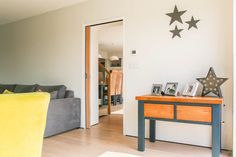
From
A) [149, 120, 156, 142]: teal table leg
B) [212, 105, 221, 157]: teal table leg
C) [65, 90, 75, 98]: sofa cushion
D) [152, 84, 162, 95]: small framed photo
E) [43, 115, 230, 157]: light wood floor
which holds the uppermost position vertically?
[152, 84, 162, 95]: small framed photo

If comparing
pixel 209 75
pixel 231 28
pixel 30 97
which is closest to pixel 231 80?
pixel 209 75

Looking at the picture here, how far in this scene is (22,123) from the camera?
1343 mm

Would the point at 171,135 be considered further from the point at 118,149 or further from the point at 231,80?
the point at 231,80

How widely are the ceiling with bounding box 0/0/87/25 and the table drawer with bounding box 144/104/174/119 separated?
→ 2.54 metres

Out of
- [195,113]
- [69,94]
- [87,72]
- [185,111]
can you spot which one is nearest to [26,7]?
[87,72]

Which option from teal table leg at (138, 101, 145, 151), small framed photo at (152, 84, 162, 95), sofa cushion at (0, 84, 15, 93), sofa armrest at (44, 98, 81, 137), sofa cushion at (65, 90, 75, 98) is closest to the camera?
teal table leg at (138, 101, 145, 151)

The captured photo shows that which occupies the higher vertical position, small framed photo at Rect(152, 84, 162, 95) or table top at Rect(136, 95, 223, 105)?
small framed photo at Rect(152, 84, 162, 95)

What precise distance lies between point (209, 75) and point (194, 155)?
1.03 meters

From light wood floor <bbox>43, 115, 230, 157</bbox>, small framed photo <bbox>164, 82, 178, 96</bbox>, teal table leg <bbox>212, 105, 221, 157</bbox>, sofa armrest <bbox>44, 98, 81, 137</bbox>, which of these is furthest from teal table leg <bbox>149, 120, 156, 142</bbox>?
sofa armrest <bbox>44, 98, 81, 137</bbox>

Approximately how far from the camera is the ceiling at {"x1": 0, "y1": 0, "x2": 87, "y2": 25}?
394 centimetres

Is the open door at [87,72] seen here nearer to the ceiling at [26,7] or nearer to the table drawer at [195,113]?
the ceiling at [26,7]

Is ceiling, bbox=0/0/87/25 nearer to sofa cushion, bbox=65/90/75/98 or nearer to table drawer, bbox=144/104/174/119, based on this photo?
sofa cushion, bbox=65/90/75/98

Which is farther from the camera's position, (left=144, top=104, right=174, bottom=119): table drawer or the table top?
(left=144, top=104, right=174, bottom=119): table drawer

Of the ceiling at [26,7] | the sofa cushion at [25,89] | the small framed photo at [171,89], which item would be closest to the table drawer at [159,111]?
the small framed photo at [171,89]
